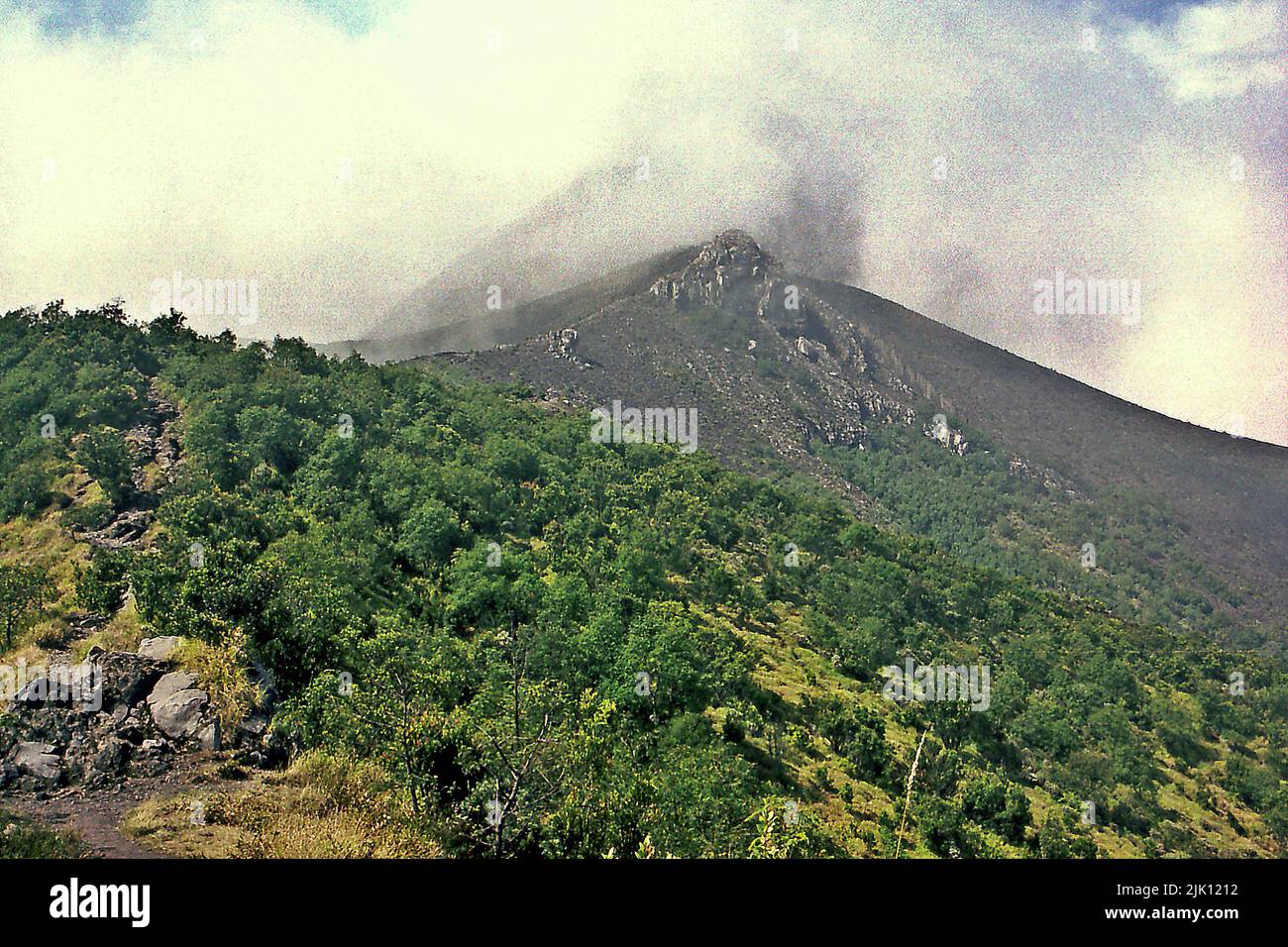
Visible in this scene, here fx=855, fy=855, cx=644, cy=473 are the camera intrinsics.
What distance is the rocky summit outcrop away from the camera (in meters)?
16.6

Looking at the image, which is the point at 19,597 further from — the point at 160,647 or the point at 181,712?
the point at 181,712

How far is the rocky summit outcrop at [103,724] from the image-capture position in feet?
54.5

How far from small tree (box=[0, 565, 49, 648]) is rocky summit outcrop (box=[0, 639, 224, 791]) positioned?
6.88 metres

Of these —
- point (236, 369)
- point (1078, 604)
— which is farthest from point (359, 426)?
point (1078, 604)

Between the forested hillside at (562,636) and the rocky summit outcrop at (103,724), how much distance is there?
1.81 metres

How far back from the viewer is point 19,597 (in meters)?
28.1

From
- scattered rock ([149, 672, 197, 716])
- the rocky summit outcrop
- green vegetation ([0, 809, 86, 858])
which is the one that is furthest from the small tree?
green vegetation ([0, 809, 86, 858])

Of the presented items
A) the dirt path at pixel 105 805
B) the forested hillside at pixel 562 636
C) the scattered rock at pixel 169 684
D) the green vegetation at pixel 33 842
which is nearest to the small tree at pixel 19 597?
the forested hillside at pixel 562 636

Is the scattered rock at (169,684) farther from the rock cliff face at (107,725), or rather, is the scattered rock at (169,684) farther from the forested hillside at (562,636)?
the forested hillside at (562,636)

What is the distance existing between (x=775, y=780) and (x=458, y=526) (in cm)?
2797

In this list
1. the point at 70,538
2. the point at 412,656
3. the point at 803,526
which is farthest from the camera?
the point at 803,526

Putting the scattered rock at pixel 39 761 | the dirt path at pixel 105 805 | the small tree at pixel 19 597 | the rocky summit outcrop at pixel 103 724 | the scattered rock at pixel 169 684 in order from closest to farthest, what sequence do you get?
the dirt path at pixel 105 805
the scattered rock at pixel 39 761
the rocky summit outcrop at pixel 103 724
the scattered rock at pixel 169 684
the small tree at pixel 19 597
